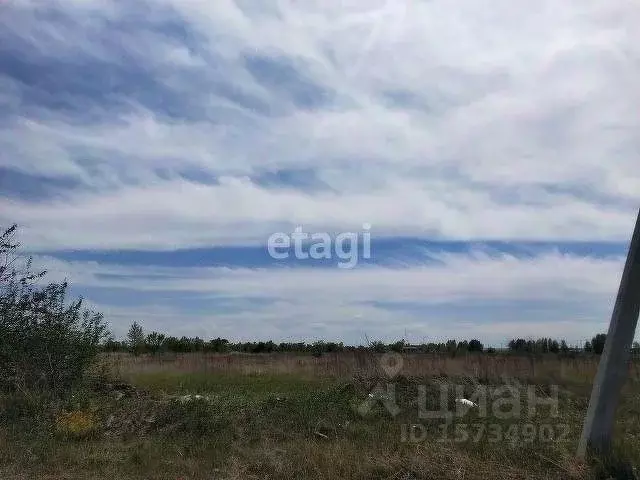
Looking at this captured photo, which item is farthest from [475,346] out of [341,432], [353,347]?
[341,432]

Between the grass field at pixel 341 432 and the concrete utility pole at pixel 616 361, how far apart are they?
10.9 inches

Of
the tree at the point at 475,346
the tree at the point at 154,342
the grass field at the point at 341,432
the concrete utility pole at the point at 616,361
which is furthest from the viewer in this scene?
the tree at the point at 154,342

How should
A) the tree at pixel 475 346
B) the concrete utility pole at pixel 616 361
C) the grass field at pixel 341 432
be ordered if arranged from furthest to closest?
the tree at pixel 475 346 < the grass field at pixel 341 432 < the concrete utility pole at pixel 616 361

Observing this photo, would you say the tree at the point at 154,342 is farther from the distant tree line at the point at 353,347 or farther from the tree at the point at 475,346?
the tree at the point at 475,346

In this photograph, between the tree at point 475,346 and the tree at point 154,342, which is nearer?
the tree at point 475,346

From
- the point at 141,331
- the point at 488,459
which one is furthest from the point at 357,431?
the point at 141,331

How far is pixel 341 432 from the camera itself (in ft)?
33.6

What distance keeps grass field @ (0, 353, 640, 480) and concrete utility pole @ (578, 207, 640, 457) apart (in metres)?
0.28

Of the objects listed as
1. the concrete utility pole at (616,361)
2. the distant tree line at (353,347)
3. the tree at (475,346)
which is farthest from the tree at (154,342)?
the concrete utility pole at (616,361)

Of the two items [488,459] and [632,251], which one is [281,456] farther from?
[632,251]

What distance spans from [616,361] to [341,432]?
4.73 metres

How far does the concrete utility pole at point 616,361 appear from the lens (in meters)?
7.01

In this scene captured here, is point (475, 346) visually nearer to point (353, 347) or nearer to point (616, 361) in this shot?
point (353, 347)

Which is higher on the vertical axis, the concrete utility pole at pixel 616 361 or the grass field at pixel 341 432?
the concrete utility pole at pixel 616 361
